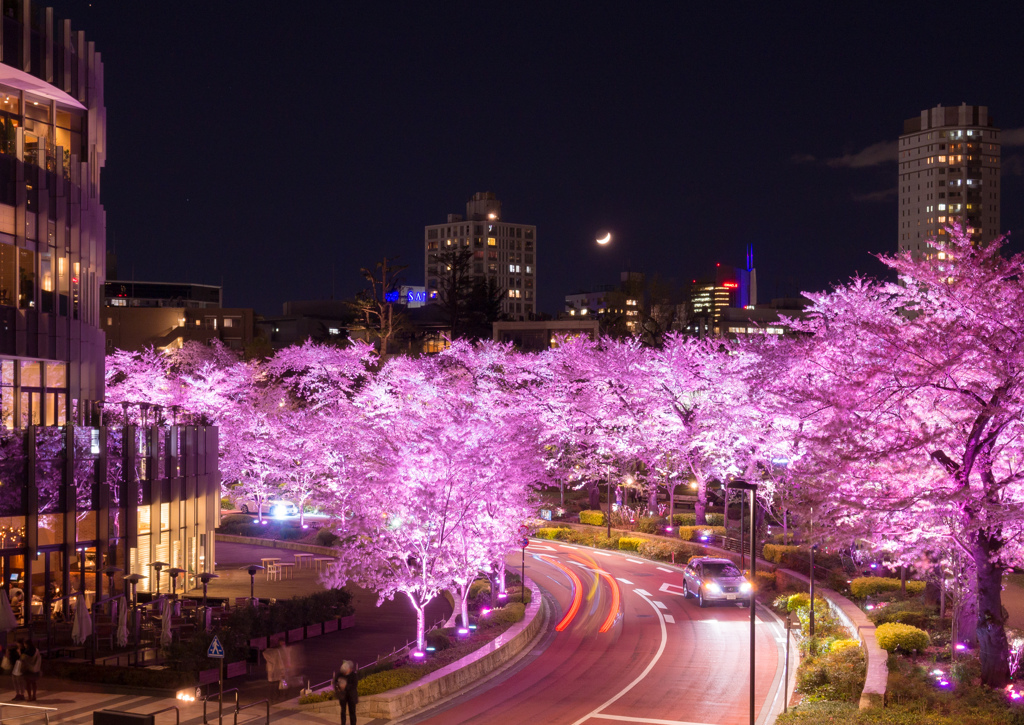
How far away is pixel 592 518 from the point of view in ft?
169

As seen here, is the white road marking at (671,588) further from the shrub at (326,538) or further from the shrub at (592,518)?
the shrub at (326,538)

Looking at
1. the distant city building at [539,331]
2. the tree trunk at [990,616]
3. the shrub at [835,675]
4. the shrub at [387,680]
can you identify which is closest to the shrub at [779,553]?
the shrub at [835,675]

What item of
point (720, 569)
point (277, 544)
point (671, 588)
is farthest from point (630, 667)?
point (277, 544)

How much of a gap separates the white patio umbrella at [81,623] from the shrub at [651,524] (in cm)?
3032

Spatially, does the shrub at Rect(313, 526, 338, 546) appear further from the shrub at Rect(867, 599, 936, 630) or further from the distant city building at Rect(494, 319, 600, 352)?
the distant city building at Rect(494, 319, 600, 352)

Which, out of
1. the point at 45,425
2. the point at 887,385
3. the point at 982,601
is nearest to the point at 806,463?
the point at 887,385

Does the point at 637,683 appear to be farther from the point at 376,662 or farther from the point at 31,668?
the point at 31,668

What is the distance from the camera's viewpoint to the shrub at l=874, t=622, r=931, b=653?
22.3 m

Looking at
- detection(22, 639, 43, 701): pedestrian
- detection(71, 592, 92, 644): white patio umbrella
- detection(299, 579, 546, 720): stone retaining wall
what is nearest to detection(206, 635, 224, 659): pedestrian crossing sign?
detection(299, 579, 546, 720): stone retaining wall

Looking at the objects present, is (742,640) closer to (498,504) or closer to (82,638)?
(498,504)

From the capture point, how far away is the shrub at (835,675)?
2036 cm

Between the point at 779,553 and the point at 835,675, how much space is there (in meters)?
17.4

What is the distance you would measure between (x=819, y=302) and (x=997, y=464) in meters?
22.7

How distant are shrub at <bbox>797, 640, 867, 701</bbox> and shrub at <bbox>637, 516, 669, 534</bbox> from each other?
25.0m
